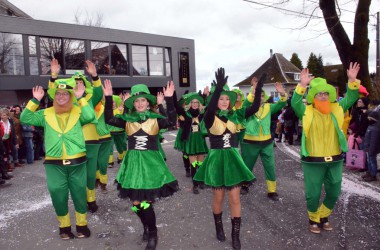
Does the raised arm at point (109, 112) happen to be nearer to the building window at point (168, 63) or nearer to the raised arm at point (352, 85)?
the raised arm at point (352, 85)

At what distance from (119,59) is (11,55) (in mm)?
7241

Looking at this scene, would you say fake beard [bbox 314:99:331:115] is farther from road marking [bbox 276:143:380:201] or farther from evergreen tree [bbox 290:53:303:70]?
evergreen tree [bbox 290:53:303:70]

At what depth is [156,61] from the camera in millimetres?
25562

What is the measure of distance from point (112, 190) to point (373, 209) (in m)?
4.47

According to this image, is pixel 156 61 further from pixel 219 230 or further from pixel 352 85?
pixel 219 230

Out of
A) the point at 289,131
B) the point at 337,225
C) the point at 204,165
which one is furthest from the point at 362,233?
the point at 289,131

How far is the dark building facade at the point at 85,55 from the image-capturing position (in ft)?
60.6

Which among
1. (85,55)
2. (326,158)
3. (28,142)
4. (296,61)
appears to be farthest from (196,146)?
(296,61)

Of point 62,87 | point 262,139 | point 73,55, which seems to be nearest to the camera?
point 62,87

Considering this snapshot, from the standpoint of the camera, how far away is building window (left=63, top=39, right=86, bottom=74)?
21.1 metres

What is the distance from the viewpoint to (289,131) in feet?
38.3

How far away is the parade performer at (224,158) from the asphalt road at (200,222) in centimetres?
43

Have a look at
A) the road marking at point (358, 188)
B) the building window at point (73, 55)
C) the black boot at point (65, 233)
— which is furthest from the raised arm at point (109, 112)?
the building window at point (73, 55)

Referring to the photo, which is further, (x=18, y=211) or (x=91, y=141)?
(x=18, y=211)
